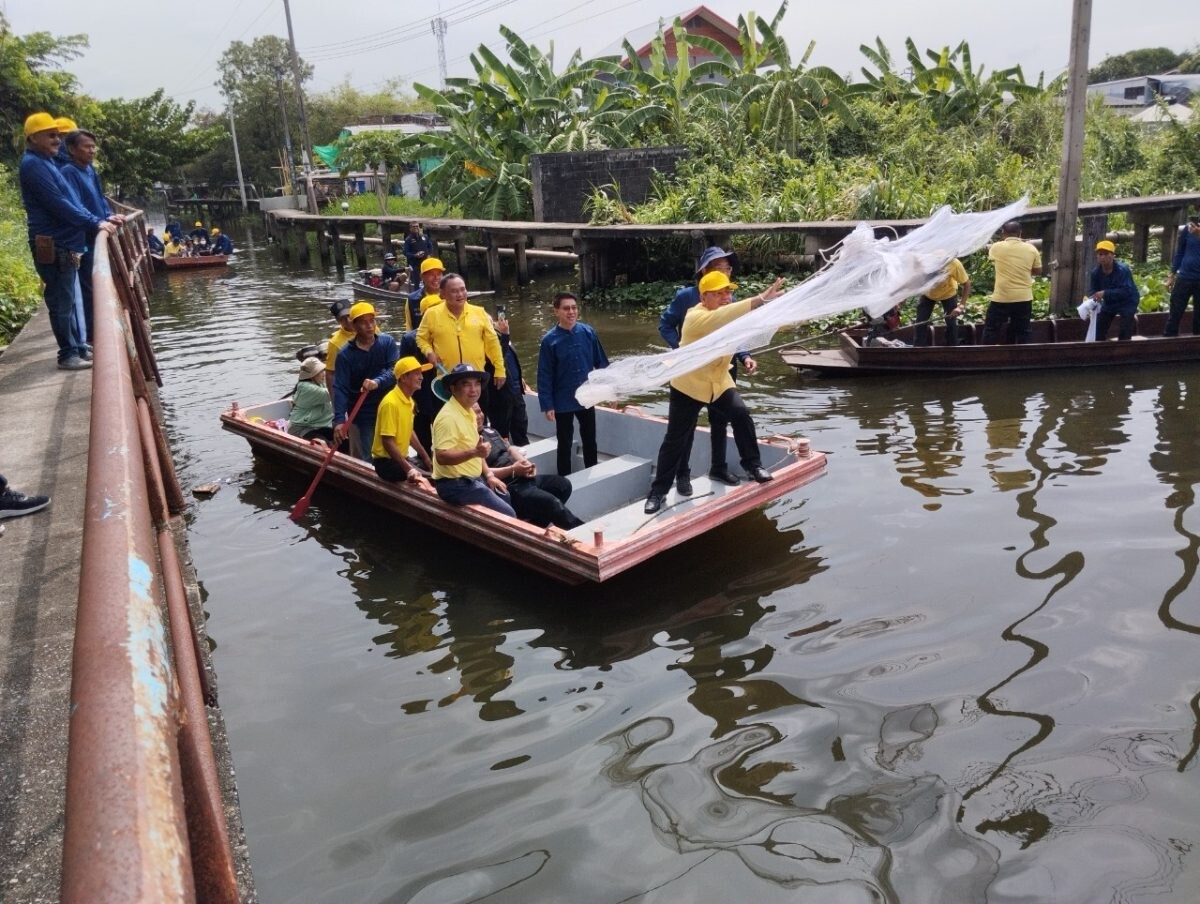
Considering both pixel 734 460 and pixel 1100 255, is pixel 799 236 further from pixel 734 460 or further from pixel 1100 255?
pixel 734 460

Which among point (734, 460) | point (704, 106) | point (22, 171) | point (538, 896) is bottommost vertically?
point (538, 896)

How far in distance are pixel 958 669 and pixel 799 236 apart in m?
14.4

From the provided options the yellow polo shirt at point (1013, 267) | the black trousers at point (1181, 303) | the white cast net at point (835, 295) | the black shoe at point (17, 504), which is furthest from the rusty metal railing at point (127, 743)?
the black trousers at point (1181, 303)

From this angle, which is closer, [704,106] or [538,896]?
[538,896]

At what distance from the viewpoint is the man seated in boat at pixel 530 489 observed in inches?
282

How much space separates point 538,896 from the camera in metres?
4.04

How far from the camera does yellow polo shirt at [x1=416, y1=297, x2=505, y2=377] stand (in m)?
8.23

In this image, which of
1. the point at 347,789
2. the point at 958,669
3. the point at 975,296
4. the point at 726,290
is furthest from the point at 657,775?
the point at 975,296

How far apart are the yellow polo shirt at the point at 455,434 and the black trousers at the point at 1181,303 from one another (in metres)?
9.31

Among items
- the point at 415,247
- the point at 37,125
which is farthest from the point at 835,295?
the point at 415,247

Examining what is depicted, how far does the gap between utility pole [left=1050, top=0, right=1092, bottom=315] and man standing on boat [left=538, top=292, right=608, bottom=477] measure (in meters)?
8.38

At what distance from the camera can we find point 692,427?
7.12m

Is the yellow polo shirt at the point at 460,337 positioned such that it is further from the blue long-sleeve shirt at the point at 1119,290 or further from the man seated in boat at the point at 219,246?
the man seated in boat at the point at 219,246

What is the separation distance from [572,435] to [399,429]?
181 centimetres
